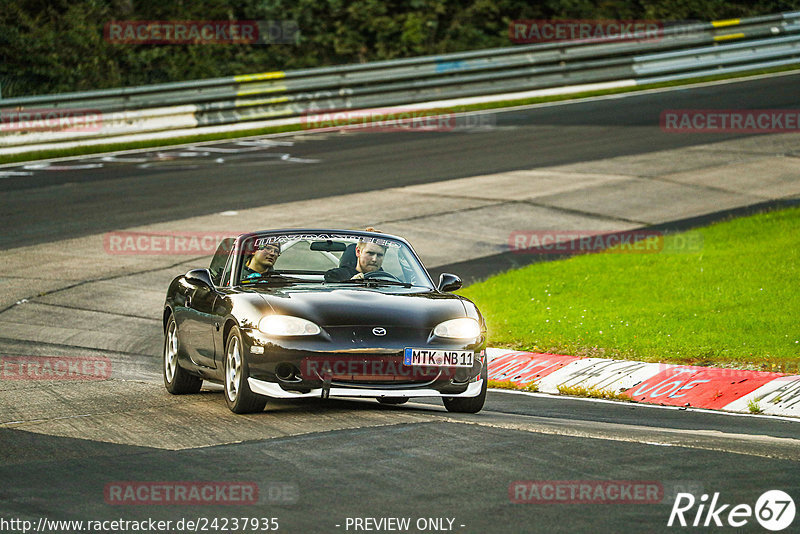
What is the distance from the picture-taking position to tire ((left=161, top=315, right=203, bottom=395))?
10.6 m

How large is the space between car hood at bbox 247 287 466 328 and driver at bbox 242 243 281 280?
544 mm

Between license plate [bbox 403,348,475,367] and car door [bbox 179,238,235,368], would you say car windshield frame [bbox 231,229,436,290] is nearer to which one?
car door [bbox 179,238,235,368]

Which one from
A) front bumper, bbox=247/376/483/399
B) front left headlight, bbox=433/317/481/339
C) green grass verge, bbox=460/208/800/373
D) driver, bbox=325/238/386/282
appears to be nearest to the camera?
front bumper, bbox=247/376/483/399

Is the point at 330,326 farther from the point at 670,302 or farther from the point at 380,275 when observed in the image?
the point at 670,302

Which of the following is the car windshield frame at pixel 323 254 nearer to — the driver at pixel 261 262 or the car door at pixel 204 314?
→ the driver at pixel 261 262

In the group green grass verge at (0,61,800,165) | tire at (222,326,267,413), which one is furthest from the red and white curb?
green grass verge at (0,61,800,165)

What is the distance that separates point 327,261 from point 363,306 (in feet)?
4.89

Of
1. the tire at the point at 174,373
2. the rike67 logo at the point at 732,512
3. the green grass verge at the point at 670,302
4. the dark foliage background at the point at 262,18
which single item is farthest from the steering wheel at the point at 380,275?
the dark foliage background at the point at 262,18

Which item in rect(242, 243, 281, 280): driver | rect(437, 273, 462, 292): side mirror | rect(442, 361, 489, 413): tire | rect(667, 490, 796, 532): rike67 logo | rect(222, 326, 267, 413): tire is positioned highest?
rect(242, 243, 281, 280): driver

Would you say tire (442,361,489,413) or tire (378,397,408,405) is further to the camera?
tire (442,361,489,413)

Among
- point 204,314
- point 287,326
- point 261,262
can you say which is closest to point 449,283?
point 261,262

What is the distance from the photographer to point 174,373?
1062cm

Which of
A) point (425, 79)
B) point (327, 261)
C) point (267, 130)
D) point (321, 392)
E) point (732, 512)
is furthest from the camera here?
point (425, 79)

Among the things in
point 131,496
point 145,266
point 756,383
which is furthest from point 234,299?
point 145,266
